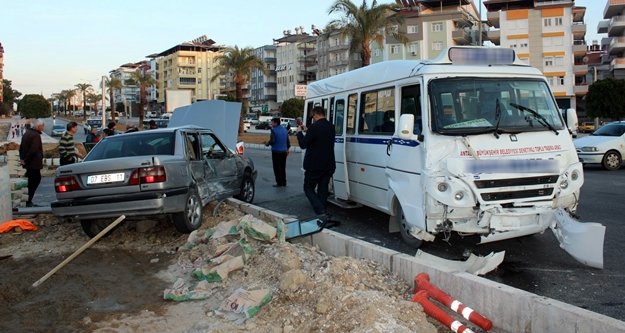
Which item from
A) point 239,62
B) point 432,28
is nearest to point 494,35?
point 432,28

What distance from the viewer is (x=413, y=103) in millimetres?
7035

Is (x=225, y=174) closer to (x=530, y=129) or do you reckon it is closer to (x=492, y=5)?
(x=530, y=129)

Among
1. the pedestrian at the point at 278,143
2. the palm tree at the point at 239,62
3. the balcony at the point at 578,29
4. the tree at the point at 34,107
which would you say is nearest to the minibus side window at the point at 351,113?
the pedestrian at the point at 278,143

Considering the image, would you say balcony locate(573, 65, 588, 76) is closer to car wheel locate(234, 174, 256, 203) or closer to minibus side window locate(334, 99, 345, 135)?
car wheel locate(234, 174, 256, 203)

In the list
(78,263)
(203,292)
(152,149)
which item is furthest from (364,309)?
(152,149)

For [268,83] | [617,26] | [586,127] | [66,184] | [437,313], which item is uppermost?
[617,26]

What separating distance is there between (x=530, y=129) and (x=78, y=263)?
5785mm

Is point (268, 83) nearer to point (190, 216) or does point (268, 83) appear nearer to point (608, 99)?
point (608, 99)

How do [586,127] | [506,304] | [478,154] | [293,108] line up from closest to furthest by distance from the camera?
[506,304], [478,154], [586,127], [293,108]

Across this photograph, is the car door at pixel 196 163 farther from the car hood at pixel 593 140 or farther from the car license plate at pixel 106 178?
the car hood at pixel 593 140

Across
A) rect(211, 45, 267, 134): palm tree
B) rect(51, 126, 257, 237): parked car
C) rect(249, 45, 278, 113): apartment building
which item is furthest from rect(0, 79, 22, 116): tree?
rect(51, 126, 257, 237): parked car

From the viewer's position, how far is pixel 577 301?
5066 mm

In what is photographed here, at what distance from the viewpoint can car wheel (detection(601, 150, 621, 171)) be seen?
58.7 feet

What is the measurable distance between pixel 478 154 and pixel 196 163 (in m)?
4.34
